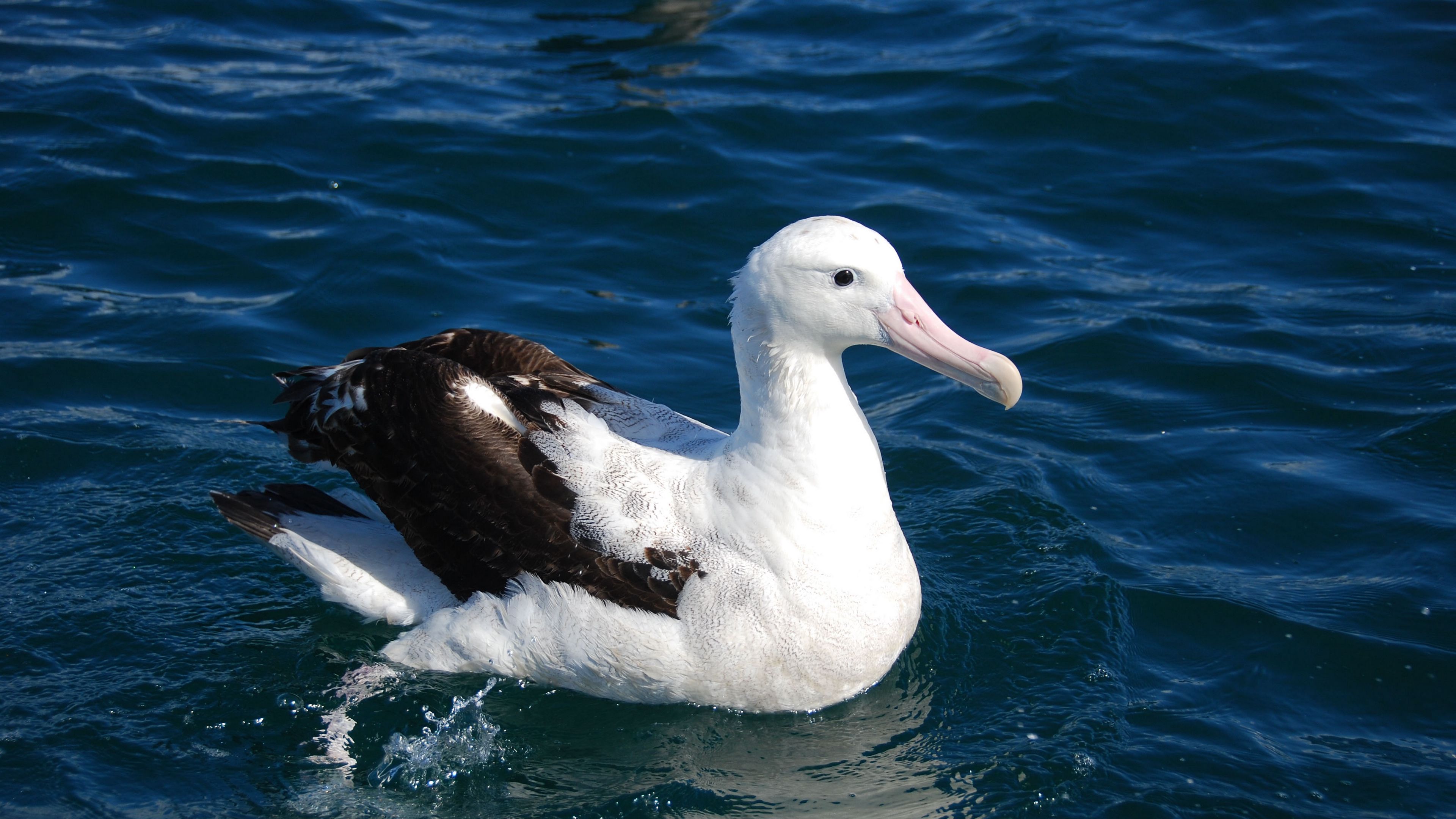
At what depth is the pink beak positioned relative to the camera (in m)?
5.45

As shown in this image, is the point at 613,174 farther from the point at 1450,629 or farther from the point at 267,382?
the point at 1450,629

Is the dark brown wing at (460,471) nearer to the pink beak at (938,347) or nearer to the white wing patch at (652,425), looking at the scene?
the white wing patch at (652,425)

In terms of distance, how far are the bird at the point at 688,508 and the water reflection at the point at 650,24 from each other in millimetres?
8070

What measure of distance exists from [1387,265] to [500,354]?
6.89 metres

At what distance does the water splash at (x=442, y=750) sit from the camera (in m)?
5.57

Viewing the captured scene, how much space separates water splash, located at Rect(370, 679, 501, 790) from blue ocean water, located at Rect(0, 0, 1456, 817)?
19 mm

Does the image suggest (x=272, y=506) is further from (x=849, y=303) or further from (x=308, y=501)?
(x=849, y=303)

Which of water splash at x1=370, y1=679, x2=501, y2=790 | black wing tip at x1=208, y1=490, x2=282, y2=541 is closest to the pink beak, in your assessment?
water splash at x1=370, y1=679, x2=501, y2=790

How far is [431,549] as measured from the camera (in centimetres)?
611

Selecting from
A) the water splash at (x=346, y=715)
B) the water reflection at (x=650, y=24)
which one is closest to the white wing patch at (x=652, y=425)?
the water splash at (x=346, y=715)

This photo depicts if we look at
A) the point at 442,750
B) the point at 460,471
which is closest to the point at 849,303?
the point at 460,471

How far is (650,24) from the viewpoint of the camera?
14023 millimetres

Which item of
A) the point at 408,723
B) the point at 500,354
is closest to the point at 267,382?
the point at 500,354

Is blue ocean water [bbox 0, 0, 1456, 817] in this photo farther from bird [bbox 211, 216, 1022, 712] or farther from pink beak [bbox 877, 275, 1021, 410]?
pink beak [bbox 877, 275, 1021, 410]
